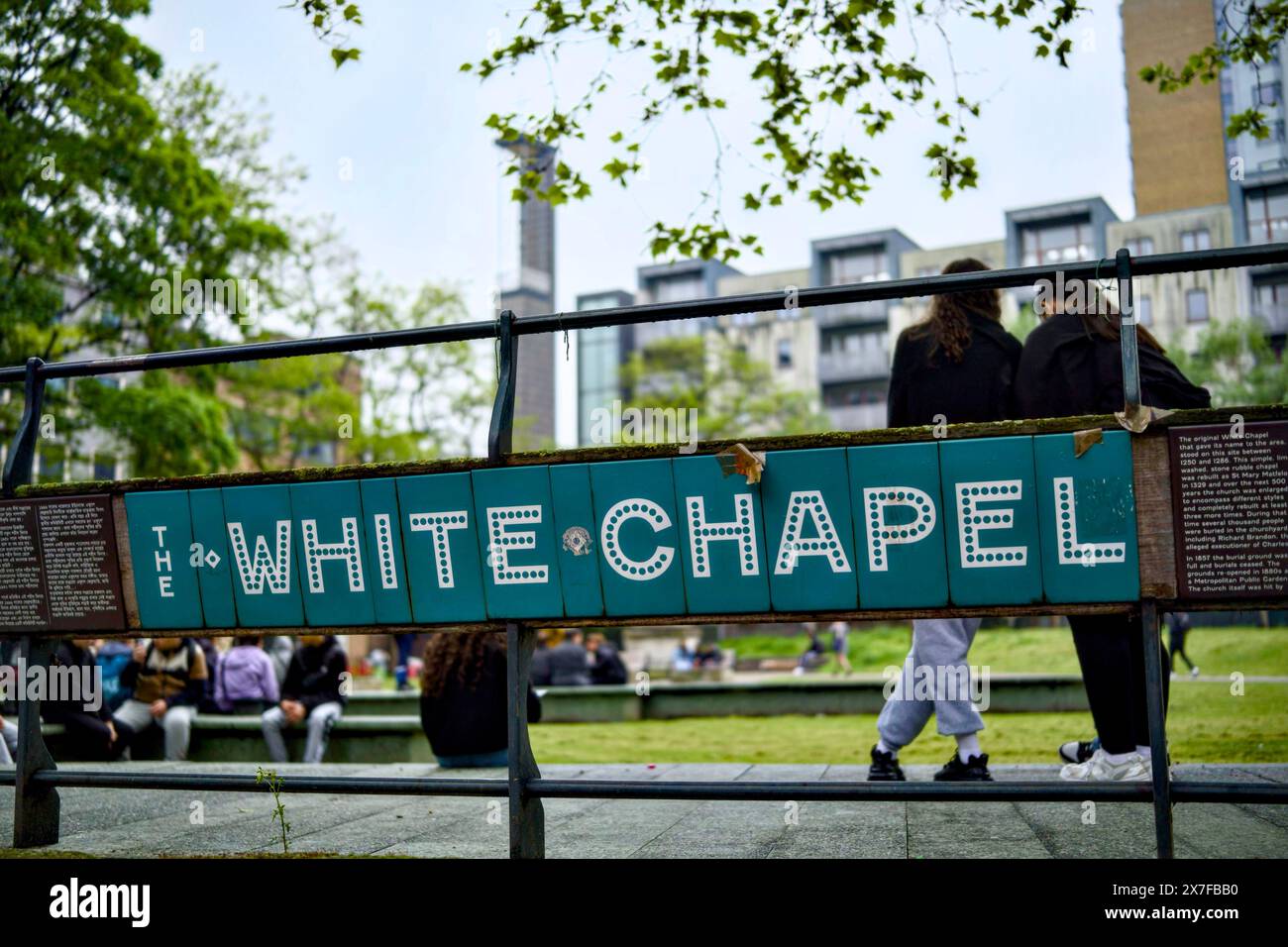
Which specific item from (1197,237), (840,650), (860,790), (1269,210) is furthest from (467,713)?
(1197,237)

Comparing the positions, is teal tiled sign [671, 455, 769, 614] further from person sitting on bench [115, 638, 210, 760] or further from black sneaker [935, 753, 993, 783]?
person sitting on bench [115, 638, 210, 760]

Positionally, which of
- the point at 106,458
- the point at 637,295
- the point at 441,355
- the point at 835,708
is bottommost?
the point at 835,708

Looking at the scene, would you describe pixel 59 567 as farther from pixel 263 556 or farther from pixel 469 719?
pixel 469 719

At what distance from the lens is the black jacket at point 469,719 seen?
729 centimetres

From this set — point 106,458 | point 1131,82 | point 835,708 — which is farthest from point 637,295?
point 835,708

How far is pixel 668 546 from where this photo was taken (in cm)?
360

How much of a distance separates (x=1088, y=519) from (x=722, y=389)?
4693 cm

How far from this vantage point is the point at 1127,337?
3.24 m

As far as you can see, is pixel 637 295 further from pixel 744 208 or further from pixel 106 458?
pixel 744 208

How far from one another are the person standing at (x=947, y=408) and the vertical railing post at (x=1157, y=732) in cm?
199

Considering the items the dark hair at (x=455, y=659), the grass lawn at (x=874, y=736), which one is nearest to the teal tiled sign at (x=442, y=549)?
the dark hair at (x=455, y=659)

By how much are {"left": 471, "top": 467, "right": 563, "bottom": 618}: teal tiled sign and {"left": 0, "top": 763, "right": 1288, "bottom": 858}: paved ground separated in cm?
84

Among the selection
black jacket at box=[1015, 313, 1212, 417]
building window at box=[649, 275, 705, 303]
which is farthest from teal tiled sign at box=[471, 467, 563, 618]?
building window at box=[649, 275, 705, 303]
